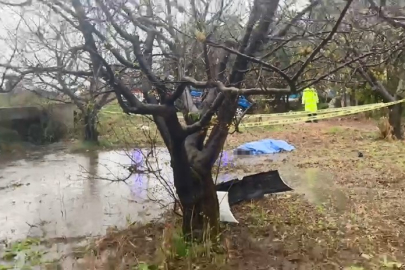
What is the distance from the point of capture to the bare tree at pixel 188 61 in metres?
4.44

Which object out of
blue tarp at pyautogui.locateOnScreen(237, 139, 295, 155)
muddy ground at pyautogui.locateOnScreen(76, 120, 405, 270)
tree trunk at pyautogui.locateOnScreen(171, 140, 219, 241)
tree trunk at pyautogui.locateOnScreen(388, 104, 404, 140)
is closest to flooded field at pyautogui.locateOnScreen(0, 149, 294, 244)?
tree trunk at pyautogui.locateOnScreen(171, 140, 219, 241)

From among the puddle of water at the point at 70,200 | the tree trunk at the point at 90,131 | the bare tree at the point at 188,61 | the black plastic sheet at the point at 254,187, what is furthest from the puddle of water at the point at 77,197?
the tree trunk at the point at 90,131

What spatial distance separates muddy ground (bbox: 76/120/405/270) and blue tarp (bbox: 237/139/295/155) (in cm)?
312

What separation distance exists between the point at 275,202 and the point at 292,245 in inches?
73.2

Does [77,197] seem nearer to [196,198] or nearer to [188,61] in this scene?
[196,198]

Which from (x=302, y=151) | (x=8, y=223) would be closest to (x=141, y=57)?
(x=8, y=223)

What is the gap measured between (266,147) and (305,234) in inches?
295

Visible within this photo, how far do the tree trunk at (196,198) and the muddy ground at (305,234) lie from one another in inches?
10.1

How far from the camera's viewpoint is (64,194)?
862 centimetres

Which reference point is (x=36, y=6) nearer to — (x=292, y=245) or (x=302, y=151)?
(x=292, y=245)

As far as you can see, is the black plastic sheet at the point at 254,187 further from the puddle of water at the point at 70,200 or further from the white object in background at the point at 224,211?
the puddle of water at the point at 70,200

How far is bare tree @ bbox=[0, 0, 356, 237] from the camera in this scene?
4.44m

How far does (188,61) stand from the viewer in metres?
5.29

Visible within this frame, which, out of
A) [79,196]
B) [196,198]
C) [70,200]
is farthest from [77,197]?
[196,198]
